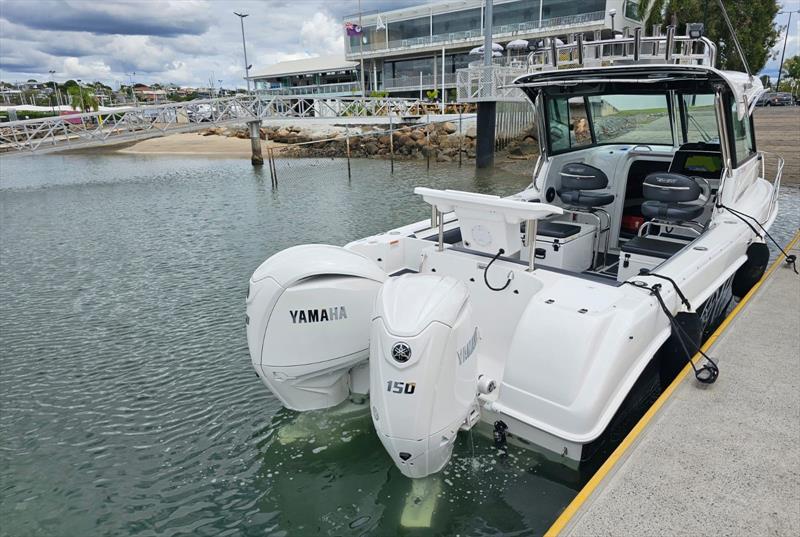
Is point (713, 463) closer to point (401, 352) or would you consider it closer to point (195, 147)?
point (401, 352)

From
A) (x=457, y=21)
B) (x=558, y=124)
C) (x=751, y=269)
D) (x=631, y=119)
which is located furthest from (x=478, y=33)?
(x=751, y=269)

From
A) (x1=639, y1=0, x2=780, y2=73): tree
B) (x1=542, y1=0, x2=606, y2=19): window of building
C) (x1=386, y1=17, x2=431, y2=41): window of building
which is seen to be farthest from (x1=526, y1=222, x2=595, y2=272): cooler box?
(x1=386, y1=17, x2=431, y2=41): window of building

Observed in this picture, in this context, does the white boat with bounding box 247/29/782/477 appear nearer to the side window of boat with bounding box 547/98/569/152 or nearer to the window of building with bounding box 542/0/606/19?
the side window of boat with bounding box 547/98/569/152

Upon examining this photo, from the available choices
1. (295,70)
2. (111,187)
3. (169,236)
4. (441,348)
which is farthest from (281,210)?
(295,70)

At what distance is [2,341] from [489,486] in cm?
588

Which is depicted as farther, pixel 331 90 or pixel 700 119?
pixel 331 90

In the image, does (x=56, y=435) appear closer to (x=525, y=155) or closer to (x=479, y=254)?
(x=479, y=254)

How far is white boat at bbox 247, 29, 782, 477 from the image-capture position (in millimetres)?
2896

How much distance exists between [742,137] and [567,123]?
1.84 metres

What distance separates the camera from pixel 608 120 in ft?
21.9

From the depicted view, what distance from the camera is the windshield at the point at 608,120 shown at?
6.24 metres

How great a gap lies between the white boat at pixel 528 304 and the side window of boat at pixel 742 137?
0.04 metres

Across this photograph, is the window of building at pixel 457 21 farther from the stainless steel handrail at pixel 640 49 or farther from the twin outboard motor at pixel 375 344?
the twin outboard motor at pixel 375 344

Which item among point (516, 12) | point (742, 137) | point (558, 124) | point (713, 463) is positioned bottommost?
point (713, 463)
